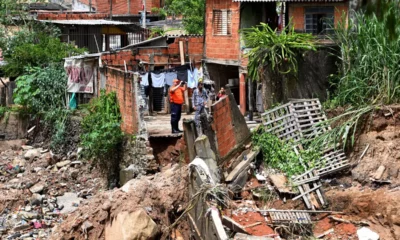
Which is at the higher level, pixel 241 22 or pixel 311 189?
pixel 241 22

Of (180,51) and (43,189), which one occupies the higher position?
(180,51)

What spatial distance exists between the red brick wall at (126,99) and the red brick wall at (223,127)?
3.56 metres

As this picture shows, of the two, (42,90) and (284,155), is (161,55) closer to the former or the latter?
(42,90)

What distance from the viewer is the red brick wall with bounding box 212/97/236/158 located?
39.2 feet

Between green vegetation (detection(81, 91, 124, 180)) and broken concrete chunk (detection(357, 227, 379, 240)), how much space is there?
25.8ft

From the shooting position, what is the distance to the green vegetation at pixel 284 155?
11.3 metres

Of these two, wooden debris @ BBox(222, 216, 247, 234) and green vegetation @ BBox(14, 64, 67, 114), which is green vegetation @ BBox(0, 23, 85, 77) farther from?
wooden debris @ BBox(222, 216, 247, 234)

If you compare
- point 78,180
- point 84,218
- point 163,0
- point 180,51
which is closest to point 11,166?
point 78,180

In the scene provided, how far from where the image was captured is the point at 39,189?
1639cm

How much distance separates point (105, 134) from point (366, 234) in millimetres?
8180

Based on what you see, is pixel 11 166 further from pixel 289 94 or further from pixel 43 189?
pixel 289 94

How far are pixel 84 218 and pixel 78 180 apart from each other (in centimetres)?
690

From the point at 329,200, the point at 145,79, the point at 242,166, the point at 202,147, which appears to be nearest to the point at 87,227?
the point at 202,147

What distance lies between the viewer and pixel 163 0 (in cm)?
4262
